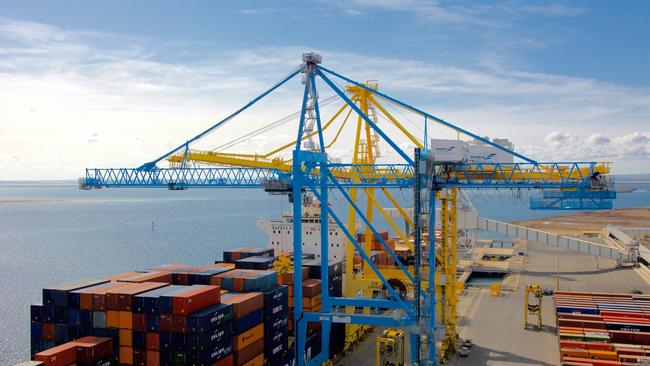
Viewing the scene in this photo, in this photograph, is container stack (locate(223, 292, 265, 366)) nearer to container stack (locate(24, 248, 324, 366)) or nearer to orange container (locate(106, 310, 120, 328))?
container stack (locate(24, 248, 324, 366))

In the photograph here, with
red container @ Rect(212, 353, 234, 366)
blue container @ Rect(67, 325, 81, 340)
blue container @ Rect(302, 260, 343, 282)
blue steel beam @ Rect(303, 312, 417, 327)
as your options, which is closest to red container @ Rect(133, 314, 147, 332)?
blue container @ Rect(67, 325, 81, 340)

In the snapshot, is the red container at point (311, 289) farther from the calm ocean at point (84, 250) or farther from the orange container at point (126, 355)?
the orange container at point (126, 355)

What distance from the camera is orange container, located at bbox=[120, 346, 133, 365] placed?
16469 millimetres

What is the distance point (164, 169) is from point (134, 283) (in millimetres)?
11277

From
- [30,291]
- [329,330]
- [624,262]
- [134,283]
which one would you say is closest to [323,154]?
[329,330]

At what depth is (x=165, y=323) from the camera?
16.1 m

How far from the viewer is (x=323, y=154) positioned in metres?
22.3

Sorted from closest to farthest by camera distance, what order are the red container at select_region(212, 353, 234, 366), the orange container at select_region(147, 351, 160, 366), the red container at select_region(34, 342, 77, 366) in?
the red container at select_region(34, 342, 77, 366) → the orange container at select_region(147, 351, 160, 366) → the red container at select_region(212, 353, 234, 366)

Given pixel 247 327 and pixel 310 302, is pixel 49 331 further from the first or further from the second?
pixel 310 302

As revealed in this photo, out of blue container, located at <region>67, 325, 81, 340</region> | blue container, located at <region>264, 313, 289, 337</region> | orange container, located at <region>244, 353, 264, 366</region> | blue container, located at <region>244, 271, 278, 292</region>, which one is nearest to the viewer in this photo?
blue container, located at <region>67, 325, 81, 340</region>

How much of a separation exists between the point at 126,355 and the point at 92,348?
118 centimetres

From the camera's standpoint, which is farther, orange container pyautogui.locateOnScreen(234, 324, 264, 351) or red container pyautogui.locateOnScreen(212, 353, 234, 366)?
orange container pyautogui.locateOnScreen(234, 324, 264, 351)

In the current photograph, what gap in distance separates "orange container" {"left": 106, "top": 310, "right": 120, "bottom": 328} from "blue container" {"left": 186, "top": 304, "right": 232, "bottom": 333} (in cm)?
247

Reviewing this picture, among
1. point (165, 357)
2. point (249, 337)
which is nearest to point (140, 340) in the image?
point (165, 357)
